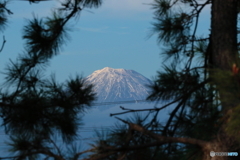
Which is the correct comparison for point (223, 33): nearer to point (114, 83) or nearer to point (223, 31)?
point (223, 31)

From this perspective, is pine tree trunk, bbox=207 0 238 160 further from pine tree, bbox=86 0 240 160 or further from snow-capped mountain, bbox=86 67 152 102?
snow-capped mountain, bbox=86 67 152 102

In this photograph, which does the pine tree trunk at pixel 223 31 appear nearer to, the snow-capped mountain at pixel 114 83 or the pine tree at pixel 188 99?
the pine tree at pixel 188 99

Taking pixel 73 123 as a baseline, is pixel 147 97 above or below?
above

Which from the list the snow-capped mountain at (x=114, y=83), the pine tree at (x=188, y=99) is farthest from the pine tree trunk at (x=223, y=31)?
the snow-capped mountain at (x=114, y=83)

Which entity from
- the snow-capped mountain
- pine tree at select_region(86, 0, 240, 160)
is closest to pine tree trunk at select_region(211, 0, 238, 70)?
pine tree at select_region(86, 0, 240, 160)

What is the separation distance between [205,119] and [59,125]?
0.69 metres

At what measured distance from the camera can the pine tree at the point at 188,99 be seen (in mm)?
1263

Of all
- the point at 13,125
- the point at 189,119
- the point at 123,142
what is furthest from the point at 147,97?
the point at 13,125

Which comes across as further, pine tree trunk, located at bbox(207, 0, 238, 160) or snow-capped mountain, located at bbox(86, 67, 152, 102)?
snow-capped mountain, located at bbox(86, 67, 152, 102)

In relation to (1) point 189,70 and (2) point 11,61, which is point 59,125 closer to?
(2) point 11,61

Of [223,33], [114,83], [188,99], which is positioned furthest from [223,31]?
[114,83]

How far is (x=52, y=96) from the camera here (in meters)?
1.75

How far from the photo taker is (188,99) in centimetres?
170

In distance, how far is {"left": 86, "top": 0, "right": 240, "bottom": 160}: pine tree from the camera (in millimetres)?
1263
